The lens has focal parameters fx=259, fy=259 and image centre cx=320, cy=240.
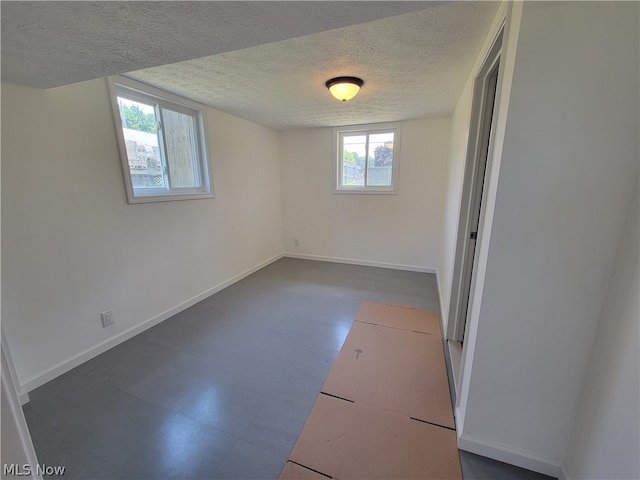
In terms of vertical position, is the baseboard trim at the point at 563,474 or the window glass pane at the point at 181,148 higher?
the window glass pane at the point at 181,148

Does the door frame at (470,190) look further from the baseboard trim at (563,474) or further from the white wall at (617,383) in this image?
the baseboard trim at (563,474)

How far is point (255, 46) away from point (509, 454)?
2622 millimetres

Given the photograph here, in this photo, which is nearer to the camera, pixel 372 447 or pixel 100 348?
pixel 372 447

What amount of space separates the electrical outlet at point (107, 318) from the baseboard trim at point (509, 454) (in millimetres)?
2712

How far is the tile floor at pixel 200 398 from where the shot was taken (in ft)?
4.39

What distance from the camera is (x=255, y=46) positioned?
60.1 inches

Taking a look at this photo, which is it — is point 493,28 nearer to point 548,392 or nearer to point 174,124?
point 548,392

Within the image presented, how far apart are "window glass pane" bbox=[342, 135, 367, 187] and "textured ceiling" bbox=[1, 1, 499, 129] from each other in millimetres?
1403

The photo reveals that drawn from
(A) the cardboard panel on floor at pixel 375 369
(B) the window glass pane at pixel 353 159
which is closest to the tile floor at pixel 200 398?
(A) the cardboard panel on floor at pixel 375 369

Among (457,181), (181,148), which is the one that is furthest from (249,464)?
(181,148)

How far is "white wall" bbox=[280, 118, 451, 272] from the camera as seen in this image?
12.4 feet

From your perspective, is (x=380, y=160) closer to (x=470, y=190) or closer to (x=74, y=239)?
(x=470, y=190)

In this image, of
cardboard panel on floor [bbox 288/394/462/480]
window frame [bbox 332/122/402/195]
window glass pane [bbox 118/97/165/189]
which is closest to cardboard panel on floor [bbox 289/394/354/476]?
cardboard panel on floor [bbox 288/394/462/480]

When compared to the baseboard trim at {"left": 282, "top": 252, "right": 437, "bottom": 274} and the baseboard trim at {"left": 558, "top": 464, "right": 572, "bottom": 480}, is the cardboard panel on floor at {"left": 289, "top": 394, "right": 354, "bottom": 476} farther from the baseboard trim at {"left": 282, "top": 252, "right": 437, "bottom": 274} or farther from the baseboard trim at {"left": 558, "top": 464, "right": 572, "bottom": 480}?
the baseboard trim at {"left": 282, "top": 252, "right": 437, "bottom": 274}
